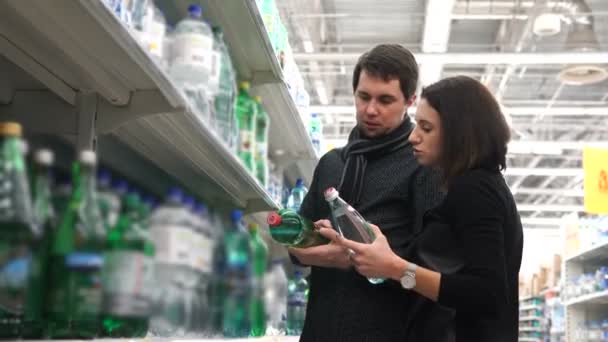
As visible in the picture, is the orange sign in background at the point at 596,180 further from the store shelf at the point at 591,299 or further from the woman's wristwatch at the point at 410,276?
the woman's wristwatch at the point at 410,276

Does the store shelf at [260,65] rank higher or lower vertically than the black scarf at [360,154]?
higher

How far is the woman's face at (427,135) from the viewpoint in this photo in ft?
5.65

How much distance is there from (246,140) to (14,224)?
1.75m

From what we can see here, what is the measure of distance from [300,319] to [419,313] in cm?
187

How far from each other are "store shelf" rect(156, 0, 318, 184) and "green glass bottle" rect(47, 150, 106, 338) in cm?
131

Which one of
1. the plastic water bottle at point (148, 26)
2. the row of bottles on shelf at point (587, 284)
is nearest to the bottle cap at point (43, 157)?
the plastic water bottle at point (148, 26)

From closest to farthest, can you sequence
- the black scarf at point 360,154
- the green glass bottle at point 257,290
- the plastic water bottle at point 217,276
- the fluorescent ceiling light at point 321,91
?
the plastic water bottle at point 217,276
the green glass bottle at point 257,290
the black scarf at point 360,154
the fluorescent ceiling light at point 321,91

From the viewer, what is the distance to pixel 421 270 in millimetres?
1660

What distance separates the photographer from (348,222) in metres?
1.92

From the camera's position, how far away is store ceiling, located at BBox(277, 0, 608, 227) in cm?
741

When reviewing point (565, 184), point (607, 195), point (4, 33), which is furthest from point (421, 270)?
point (565, 184)

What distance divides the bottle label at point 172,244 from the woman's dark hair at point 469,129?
0.71 meters

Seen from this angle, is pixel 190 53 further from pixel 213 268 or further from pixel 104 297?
pixel 104 297

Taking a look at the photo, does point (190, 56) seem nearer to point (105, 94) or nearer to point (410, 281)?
Answer: point (105, 94)
